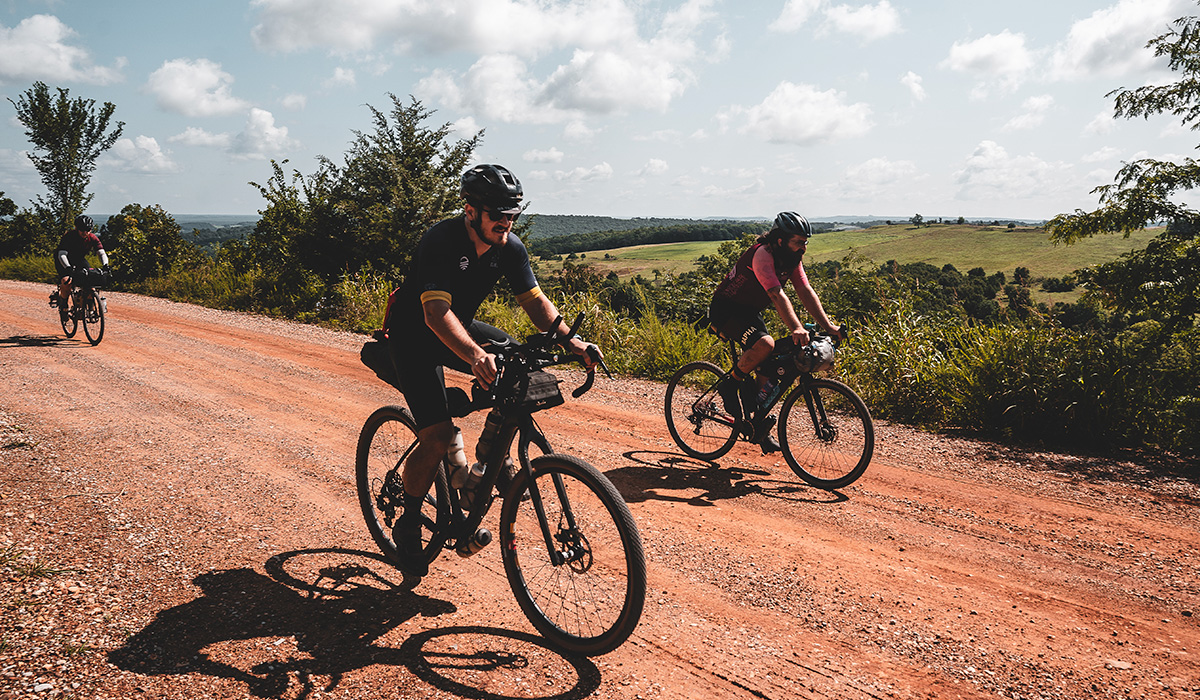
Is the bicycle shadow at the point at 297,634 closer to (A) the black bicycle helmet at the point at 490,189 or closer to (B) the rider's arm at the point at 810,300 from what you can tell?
(A) the black bicycle helmet at the point at 490,189

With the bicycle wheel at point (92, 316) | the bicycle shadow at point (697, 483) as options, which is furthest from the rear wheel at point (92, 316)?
the bicycle shadow at point (697, 483)

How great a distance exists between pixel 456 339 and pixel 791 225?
150 inches

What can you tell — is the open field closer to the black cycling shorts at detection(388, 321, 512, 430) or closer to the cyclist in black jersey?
the cyclist in black jersey

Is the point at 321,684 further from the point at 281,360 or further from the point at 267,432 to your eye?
the point at 281,360

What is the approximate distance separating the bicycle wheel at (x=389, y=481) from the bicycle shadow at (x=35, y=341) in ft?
32.8

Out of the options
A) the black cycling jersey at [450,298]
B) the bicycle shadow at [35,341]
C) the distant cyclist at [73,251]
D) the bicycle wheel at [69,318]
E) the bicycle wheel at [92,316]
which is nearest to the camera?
the black cycling jersey at [450,298]

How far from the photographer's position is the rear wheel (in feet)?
36.7

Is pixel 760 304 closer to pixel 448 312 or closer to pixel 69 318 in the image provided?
pixel 448 312

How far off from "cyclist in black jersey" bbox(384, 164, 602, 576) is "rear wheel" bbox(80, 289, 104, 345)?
10.4 meters

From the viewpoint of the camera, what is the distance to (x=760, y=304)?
6.40 m

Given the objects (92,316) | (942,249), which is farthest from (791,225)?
(942,249)

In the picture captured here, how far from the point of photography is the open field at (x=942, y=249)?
52.6m

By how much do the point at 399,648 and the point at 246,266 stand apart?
59.8 feet

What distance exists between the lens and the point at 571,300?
544 inches
